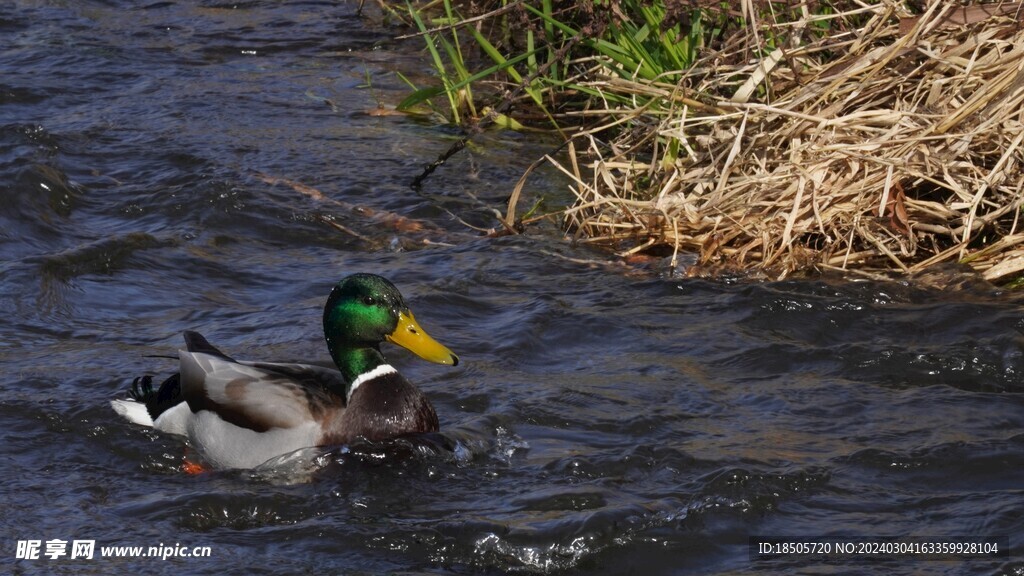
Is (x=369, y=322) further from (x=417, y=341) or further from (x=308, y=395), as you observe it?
(x=308, y=395)

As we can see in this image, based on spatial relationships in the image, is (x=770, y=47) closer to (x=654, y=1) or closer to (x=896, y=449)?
(x=654, y=1)

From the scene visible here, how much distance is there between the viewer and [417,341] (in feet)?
15.7

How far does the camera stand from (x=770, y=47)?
20.8ft

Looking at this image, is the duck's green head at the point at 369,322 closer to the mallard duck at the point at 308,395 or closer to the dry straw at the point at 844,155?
the mallard duck at the point at 308,395

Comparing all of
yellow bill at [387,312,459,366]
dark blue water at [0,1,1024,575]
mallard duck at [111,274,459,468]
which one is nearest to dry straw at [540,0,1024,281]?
dark blue water at [0,1,1024,575]

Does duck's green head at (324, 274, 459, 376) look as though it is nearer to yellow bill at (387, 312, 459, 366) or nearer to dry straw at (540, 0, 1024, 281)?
yellow bill at (387, 312, 459, 366)

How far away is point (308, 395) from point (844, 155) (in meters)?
2.40

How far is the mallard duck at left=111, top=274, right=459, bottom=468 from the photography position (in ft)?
15.1

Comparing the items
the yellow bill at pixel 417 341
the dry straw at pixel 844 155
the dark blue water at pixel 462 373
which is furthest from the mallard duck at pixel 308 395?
the dry straw at pixel 844 155

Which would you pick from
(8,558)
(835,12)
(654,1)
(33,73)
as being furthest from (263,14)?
(8,558)

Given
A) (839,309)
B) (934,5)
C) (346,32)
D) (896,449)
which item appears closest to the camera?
(896,449)

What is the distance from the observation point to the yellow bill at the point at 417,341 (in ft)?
15.6

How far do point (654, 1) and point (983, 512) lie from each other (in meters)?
3.45

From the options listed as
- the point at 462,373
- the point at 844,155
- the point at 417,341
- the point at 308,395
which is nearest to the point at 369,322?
the point at 417,341
